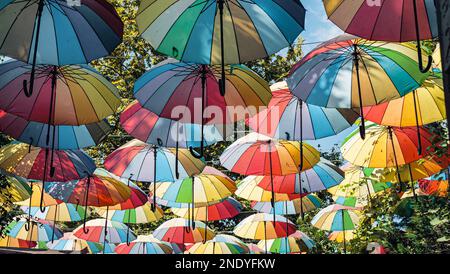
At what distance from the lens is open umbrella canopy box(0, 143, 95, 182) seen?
7.34m

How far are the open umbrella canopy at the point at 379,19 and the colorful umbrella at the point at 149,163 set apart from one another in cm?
406

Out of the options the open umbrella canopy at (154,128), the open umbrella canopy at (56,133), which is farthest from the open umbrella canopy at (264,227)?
the open umbrella canopy at (56,133)

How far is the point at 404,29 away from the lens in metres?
4.53

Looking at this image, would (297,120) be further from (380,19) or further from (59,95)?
(59,95)

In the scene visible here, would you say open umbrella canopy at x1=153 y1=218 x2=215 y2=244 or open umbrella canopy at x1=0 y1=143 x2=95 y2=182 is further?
open umbrella canopy at x1=153 y1=218 x2=215 y2=244

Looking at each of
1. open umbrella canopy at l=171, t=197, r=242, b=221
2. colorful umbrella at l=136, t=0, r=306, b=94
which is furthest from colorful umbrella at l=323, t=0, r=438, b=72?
open umbrella canopy at l=171, t=197, r=242, b=221

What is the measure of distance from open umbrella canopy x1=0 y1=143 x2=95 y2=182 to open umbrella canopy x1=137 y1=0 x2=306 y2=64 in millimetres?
3331

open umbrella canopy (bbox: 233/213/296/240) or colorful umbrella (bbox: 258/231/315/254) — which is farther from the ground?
open umbrella canopy (bbox: 233/213/296/240)

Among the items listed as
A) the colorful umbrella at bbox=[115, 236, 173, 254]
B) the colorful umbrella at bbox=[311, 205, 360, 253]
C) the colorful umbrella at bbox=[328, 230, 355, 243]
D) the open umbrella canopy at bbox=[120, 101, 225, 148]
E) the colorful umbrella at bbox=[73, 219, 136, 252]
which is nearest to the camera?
the open umbrella canopy at bbox=[120, 101, 225, 148]

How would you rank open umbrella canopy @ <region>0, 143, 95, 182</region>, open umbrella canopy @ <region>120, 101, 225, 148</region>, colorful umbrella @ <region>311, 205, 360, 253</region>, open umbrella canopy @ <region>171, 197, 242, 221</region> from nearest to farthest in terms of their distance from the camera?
open umbrella canopy @ <region>120, 101, 225, 148</region> < open umbrella canopy @ <region>0, 143, 95, 182</region> < open umbrella canopy @ <region>171, 197, 242, 221</region> < colorful umbrella @ <region>311, 205, 360, 253</region>

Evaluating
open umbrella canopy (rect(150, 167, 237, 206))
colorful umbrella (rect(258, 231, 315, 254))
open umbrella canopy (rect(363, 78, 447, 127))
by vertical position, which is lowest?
colorful umbrella (rect(258, 231, 315, 254))

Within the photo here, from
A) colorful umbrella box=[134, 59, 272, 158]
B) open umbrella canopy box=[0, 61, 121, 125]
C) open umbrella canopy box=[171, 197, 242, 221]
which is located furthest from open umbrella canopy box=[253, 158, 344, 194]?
open umbrella canopy box=[0, 61, 121, 125]

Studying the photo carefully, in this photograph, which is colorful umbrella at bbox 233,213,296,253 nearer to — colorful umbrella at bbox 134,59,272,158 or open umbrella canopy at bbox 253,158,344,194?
open umbrella canopy at bbox 253,158,344,194
